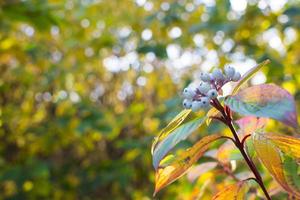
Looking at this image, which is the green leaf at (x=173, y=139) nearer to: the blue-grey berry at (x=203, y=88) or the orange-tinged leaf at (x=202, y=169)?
the blue-grey berry at (x=203, y=88)

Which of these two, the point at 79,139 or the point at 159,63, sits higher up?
the point at 159,63

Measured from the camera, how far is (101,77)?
3.19 meters

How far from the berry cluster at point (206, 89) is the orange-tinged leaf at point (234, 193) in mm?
133

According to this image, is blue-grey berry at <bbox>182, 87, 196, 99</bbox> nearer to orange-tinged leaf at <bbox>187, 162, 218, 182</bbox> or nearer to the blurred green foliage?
orange-tinged leaf at <bbox>187, 162, 218, 182</bbox>

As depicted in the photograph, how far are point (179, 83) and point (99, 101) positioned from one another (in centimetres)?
51

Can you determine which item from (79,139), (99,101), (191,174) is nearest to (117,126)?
(79,139)

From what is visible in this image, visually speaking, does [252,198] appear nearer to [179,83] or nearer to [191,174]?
[191,174]

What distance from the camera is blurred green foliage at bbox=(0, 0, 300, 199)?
2350 millimetres

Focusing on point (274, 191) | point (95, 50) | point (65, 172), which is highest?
point (95, 50)

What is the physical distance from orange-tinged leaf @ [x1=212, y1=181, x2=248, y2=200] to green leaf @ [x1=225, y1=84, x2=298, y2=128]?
14 cm

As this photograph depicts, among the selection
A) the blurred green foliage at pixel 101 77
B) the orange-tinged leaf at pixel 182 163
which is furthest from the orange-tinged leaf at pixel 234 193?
the blurred green foliage at pixel 101 77

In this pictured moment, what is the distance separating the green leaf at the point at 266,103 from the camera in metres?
0.54

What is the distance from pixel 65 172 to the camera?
271cm

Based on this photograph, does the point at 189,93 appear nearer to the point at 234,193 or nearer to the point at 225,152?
the point at 234,193
